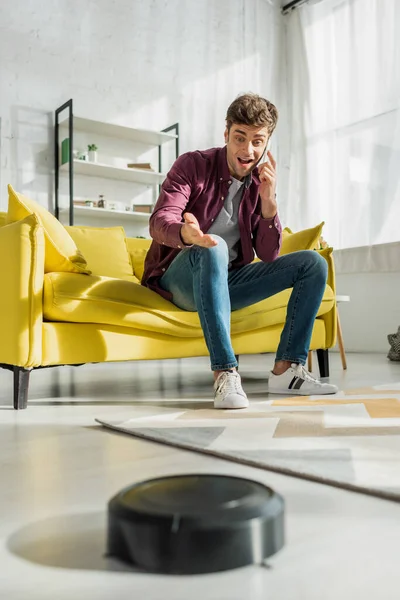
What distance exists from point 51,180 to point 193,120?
4.47 feet

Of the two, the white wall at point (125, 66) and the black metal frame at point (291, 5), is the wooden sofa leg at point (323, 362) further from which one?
the black metal frame at point (291, 5)

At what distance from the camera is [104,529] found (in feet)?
2.61

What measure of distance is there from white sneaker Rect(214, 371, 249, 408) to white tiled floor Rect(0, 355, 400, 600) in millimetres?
395

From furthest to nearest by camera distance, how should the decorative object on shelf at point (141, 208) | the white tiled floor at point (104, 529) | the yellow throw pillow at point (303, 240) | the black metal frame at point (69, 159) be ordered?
the decorative object on shelf at point (141, 208) < the black metal frame at point (69, 159) < the yellow throw pillow at point (303, 240) < the white tiled floor at point (104, 529)

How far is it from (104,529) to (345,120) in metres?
4.48

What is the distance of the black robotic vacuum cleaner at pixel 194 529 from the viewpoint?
616 millimetres

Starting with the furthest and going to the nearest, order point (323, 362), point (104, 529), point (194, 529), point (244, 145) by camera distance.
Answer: point (323, 362), point (244, 145), point (104, 529), point (194, 529)

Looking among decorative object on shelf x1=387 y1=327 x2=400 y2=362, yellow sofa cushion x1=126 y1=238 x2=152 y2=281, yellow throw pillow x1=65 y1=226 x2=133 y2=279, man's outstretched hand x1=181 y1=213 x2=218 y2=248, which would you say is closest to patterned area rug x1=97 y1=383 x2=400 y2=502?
man's outstretched hand x1=181 y1=213 x2=218 y2=248

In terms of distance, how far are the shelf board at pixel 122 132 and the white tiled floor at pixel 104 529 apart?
311 cm

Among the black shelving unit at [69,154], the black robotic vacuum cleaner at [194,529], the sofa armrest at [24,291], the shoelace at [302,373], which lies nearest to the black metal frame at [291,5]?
the black shelving unit at [69,154]

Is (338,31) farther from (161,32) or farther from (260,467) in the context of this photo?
(260,467)

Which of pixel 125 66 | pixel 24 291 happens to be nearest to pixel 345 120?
pixel 125 66

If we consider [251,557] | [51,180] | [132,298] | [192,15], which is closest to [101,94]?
[51,180]

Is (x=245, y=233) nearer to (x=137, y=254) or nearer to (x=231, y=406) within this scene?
(x=231, y=406)
